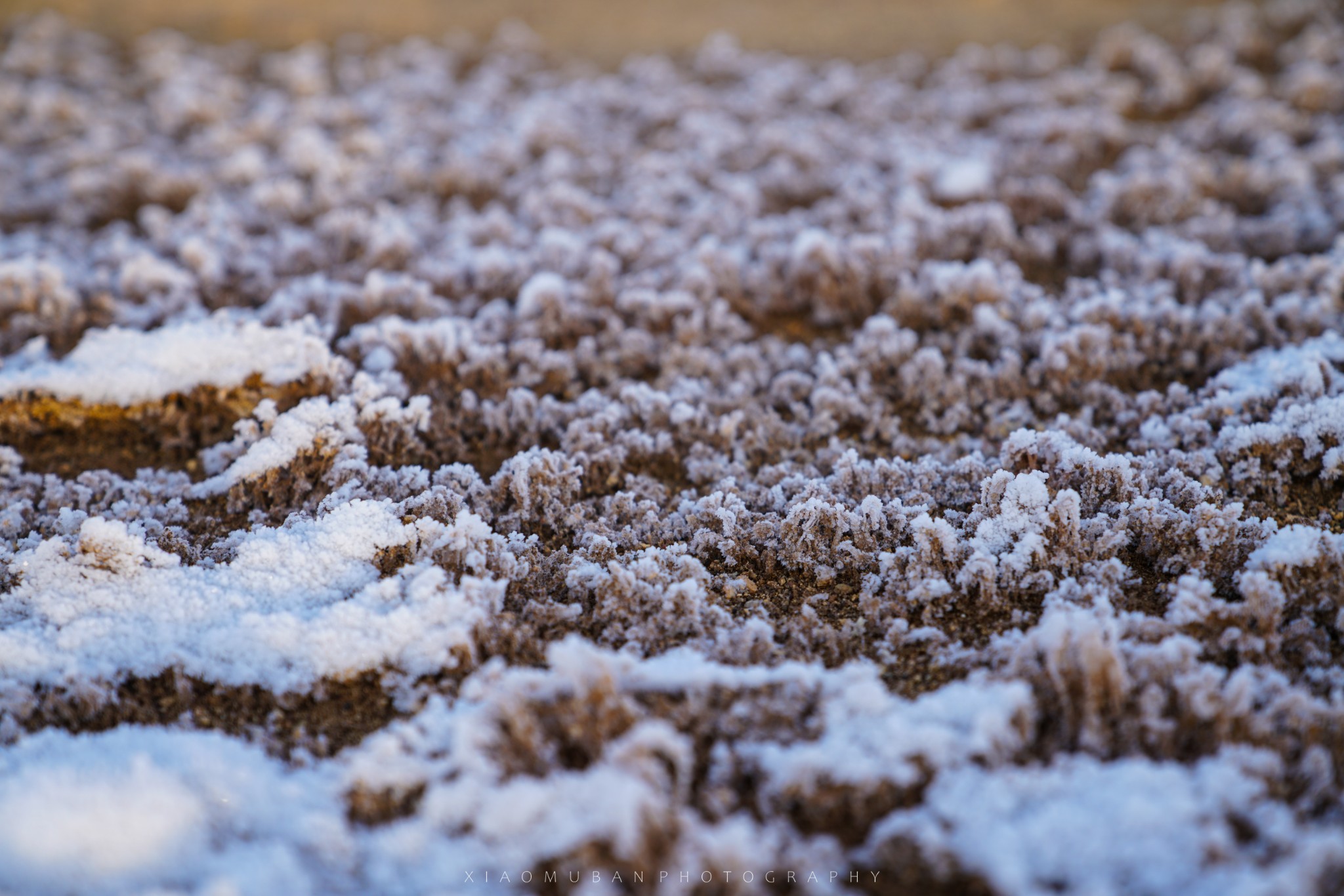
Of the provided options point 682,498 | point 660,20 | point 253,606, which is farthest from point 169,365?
point 660,20

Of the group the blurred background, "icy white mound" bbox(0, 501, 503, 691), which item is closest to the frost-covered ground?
"icy white mound" bbox(0, 501, 503, 691)

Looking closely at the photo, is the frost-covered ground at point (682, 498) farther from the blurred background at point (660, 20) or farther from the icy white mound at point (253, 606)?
the blurred background at point (660, 20)

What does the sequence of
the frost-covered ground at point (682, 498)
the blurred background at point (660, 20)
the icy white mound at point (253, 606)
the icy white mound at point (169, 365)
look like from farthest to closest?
the blurred background at point (660, 20) < the icy white mound at point (169, 365) < the icy white mound at point (253, 606) < the frost-covered ground at point (682, 498)

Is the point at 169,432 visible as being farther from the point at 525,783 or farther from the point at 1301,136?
the point at 1301,136

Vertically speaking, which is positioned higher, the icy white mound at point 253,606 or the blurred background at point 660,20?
the blurred background at point 660,20

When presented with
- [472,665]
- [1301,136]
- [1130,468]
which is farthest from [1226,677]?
[1301,136]

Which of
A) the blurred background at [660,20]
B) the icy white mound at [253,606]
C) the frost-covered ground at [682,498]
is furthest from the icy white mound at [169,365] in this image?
the blurred background at [660,20]
